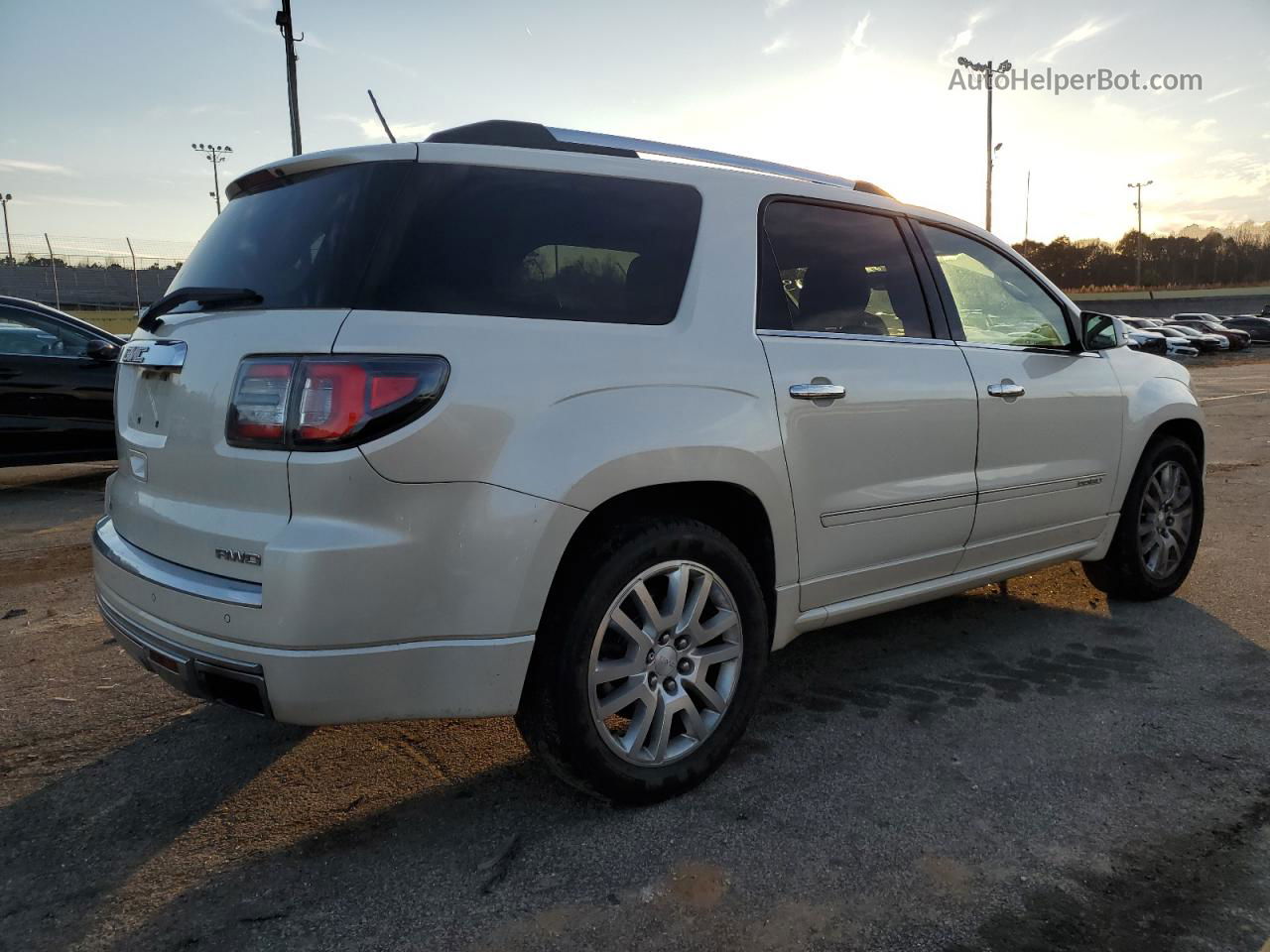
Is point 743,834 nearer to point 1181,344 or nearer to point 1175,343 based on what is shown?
point 1175,343

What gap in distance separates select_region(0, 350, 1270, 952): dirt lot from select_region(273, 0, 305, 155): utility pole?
14.0 m

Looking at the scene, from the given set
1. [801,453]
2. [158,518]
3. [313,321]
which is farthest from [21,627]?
[801,453]

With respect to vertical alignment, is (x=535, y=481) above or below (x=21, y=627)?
above

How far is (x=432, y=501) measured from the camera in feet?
7.30

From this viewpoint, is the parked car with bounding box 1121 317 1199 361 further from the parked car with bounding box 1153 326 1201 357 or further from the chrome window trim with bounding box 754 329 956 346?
the chrome window trim with bounding box 754 329 956 346

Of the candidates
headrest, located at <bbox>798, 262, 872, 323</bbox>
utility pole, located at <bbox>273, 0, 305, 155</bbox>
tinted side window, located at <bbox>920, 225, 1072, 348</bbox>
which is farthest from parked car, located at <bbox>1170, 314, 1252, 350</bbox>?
headrest, located at <bbox>798, 262, 872, 323</bbox>

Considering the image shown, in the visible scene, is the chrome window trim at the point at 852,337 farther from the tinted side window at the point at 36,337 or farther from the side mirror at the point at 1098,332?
the tinted side window at the point at 36,337

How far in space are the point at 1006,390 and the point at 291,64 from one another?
15.7m

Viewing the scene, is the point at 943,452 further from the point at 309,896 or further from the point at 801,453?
the point at 309,896

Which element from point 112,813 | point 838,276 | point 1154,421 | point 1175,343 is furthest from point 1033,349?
point 1175,343

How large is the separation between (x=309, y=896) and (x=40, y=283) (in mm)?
54072

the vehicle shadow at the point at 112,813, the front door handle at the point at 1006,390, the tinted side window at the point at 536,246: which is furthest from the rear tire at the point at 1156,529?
the vehicle shadow at the point at 112,813

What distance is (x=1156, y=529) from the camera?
180 inches

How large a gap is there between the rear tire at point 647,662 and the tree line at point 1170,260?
99.1 meters
